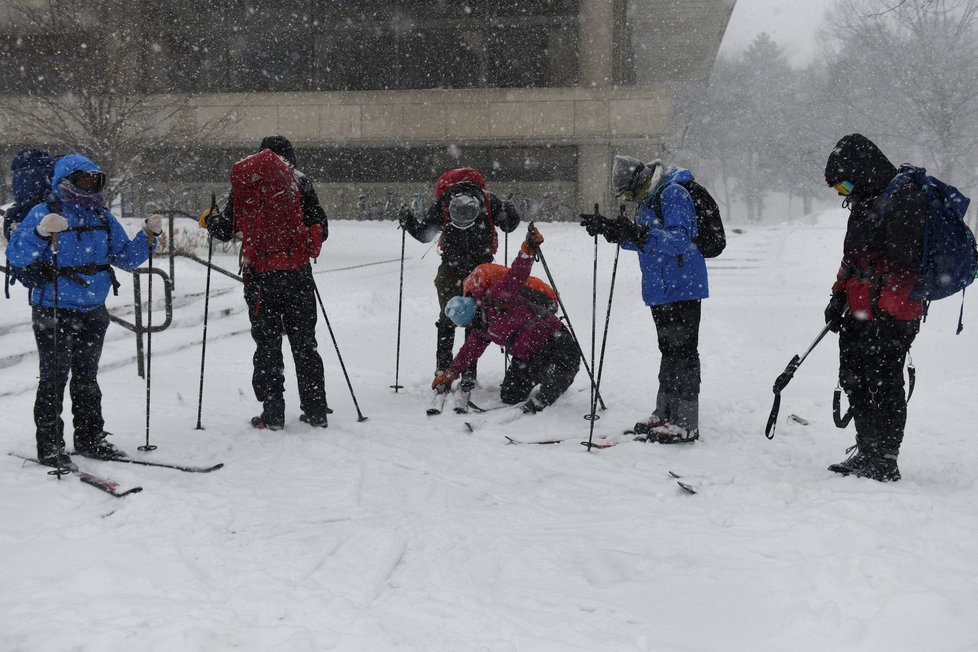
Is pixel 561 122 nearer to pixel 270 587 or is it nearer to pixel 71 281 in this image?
pixel 71 281

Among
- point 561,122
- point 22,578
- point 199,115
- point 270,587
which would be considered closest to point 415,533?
point 270,587

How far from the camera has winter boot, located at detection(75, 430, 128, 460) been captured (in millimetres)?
4762

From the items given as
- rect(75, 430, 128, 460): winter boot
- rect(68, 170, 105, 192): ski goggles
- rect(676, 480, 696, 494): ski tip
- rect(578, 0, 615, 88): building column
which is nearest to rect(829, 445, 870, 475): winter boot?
rect(676, 480, 696, 494): ski tip

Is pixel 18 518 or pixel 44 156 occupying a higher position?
pixel 44 156

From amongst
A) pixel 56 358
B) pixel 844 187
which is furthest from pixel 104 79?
pixel 844 187

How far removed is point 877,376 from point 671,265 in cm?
148

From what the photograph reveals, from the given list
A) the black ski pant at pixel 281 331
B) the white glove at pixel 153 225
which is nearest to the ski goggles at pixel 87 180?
the white glove at pixel 153 225

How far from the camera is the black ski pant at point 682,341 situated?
5266mm

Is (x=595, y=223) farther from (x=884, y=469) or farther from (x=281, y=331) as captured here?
(x=281, y=331)

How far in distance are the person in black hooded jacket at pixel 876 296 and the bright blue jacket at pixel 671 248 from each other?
3.12 ft

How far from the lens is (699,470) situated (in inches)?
187

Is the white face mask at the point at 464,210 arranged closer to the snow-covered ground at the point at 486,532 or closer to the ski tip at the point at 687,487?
the snow-covered ground at the point at 486,532

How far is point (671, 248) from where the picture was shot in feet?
16.8

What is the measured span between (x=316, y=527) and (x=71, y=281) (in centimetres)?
220
